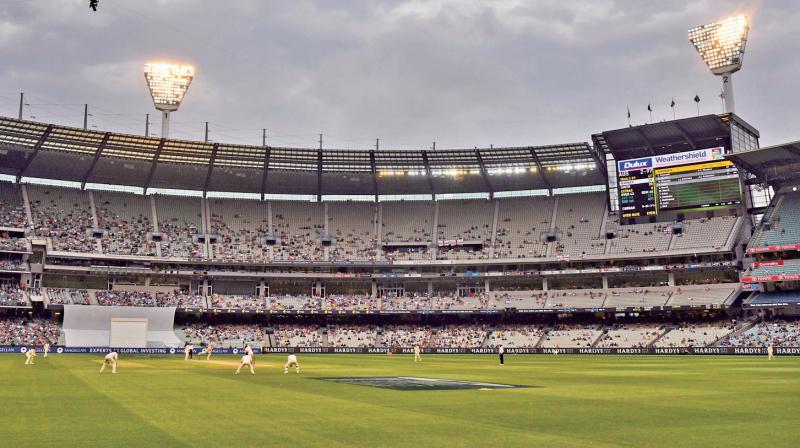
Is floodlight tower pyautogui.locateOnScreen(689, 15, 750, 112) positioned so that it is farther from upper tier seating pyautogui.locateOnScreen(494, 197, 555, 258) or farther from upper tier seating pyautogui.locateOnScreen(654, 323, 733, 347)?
upper tier seating pyautogui.locateOnScreen(494, 197, 555, 258)

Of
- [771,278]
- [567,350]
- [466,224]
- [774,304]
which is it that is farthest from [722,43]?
[567,350]

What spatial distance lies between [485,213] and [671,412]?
84294mm

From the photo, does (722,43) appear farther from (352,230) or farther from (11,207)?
(11,207)

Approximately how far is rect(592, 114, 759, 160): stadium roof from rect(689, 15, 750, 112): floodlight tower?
13.7 feet

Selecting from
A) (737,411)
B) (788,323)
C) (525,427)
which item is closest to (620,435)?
(525,427)

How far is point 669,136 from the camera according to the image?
269ft

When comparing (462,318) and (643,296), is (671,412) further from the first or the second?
(462,318)

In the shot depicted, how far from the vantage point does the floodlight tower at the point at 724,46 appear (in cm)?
7938

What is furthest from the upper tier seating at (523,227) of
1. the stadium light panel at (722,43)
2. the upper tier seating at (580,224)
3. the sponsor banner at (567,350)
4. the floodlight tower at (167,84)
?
the floodlight tower at (167,84)

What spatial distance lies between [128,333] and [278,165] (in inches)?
1177

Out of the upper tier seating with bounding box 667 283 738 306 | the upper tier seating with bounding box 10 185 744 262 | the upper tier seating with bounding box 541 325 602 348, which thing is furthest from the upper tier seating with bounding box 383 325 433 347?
the upper tier seating with bounding box 667 283 738 306

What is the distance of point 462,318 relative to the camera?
9444cm

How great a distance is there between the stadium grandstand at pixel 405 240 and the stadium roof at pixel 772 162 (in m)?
0.35

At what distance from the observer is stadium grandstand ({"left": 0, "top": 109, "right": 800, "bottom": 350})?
80188mm
